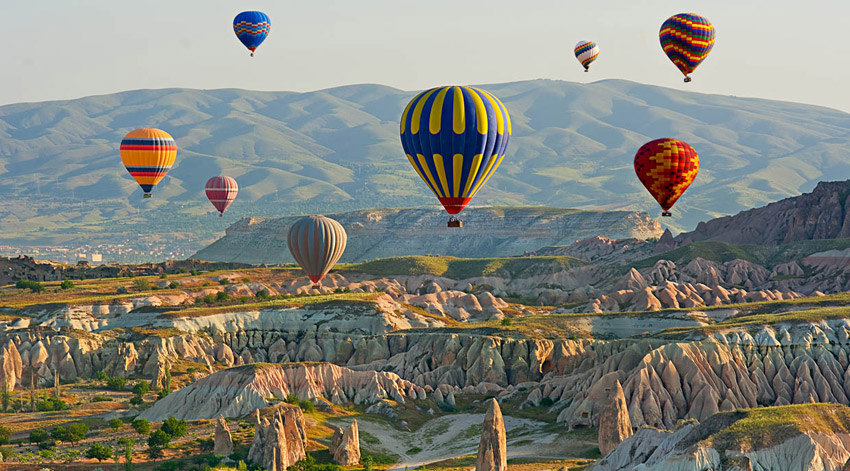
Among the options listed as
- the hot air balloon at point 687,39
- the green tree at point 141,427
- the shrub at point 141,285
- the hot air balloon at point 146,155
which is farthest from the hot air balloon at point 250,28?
the green tree at point 141,427

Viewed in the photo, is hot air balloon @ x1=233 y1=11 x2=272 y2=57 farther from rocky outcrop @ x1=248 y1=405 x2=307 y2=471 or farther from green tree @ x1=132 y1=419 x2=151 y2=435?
rocky outcrop @ x1=248 y1=405 x2=307 y2=471

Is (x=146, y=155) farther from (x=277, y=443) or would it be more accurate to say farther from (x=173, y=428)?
(x=277, y=443)

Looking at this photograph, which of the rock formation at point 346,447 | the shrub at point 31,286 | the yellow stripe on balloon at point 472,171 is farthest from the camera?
the shrub at point 31,286

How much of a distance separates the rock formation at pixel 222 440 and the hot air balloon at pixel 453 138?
25.9m

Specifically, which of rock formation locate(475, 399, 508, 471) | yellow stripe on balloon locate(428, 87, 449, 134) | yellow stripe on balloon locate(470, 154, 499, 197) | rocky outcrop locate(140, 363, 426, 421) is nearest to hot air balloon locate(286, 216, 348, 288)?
rocky outcrop locate(140, 363, 426, 421)

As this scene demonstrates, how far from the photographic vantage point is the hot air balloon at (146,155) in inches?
7042

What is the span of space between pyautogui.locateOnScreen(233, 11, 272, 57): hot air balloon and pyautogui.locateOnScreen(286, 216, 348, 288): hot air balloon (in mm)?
28399

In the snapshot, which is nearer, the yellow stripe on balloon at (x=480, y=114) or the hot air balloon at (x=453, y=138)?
the hot air balloon at (x=453, y=138)

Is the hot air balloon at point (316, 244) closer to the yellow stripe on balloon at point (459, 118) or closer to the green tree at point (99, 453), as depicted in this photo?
the yellow stripe on balloon at point (459, 118)

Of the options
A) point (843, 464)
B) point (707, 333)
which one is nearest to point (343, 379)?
point (707, 333)

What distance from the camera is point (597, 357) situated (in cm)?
13112

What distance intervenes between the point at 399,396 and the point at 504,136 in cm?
2936

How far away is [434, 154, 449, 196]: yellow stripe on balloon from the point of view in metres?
108

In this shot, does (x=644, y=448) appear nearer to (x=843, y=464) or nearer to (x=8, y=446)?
(x=843, y=464)
